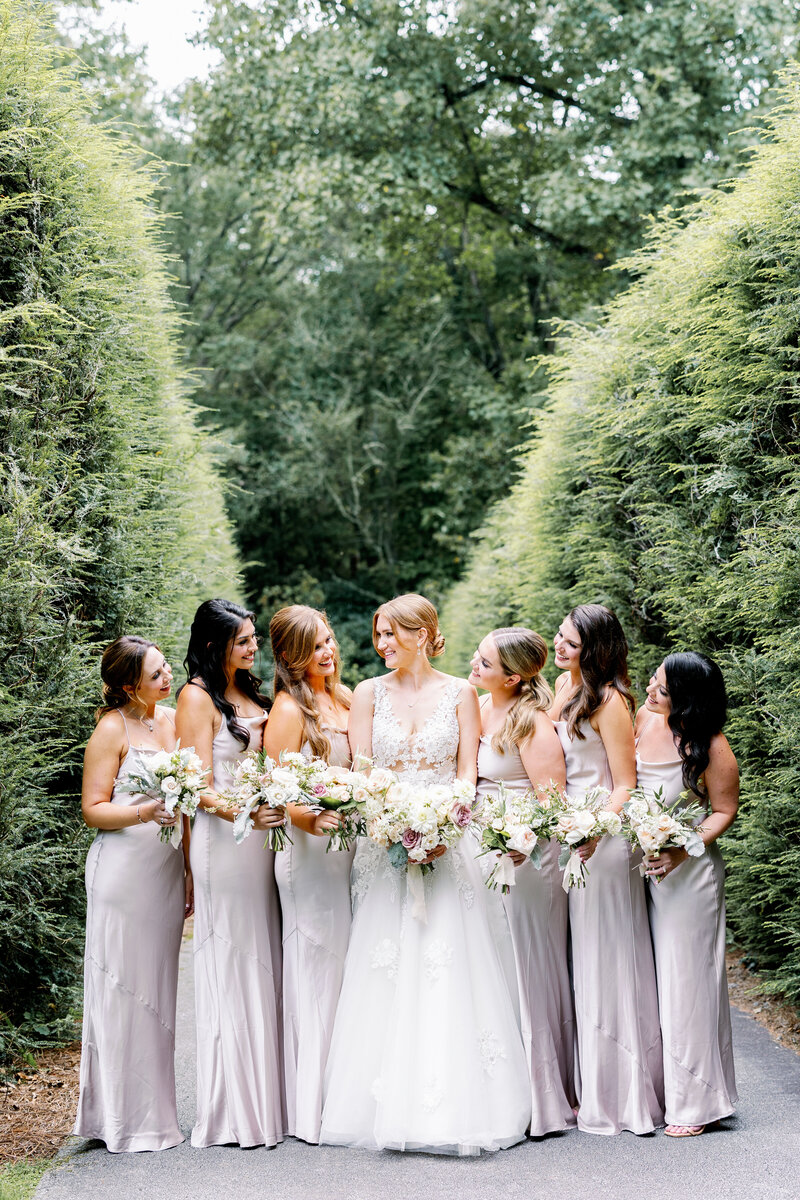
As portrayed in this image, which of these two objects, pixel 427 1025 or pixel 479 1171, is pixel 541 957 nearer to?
pixel 427 1025

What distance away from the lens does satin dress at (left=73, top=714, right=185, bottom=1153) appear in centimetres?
476

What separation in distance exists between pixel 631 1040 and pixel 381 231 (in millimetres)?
21569

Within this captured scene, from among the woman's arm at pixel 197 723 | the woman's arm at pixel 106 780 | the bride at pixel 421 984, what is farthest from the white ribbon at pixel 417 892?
the woman's arm at pixel 106 780

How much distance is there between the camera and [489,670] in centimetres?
509

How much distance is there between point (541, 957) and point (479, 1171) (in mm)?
1000

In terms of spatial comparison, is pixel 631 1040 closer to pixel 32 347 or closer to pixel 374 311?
pixel 32 347

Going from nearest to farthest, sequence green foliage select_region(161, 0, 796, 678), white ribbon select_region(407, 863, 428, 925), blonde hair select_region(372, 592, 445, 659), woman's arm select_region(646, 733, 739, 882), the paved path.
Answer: the paved path → white ribbon select_region(407, 863, 428, 925) → woman's arm select_region(646, 733, 739, 882) → blonde hair select_region(372, 592, 445, 659) → green foliage select_region(161, 0, 796, 678)

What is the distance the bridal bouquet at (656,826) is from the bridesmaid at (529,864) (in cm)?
43

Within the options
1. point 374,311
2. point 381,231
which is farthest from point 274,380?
point 381,231

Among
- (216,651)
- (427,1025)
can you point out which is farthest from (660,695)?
(216,651)

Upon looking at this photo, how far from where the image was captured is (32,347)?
6074 millimetres

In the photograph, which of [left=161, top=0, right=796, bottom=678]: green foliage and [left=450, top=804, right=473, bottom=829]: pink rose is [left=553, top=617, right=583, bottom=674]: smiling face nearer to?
[left=450, top=804, right=473, bottom=829]: pink rose

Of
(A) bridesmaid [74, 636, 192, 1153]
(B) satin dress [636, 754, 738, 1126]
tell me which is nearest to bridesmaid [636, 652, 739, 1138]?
(B) satin dress [636, 754, 738, 1126]

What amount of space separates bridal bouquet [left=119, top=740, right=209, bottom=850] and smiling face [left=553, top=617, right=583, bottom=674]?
1.80 metres
